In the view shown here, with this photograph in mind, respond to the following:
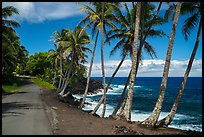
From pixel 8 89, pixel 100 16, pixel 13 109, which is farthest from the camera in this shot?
pixel 8 89

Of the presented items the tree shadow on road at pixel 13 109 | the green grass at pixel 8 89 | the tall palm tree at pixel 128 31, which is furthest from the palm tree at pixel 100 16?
the green grass at pixel 8 89

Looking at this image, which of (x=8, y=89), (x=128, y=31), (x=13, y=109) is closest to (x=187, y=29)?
(x=128, y=31)

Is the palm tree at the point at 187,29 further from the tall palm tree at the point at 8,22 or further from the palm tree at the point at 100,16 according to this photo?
the tall palm tree at the point at 8,22

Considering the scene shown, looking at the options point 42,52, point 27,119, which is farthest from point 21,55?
point 27,119

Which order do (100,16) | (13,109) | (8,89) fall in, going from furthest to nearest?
(8,89), (100,16), (13,109)

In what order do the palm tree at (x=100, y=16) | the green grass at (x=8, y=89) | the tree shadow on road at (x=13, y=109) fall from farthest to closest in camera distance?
the green grass at (x=8, y=89) < the palm tree at (x=100, y=16) < the tree shadow on road at (x=13, y=109)

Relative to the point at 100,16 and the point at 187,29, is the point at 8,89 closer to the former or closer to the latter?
the point at 100,16

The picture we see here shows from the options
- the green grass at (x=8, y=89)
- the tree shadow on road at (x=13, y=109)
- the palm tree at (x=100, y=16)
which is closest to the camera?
the tree shadow on road at (x=13, y=109)

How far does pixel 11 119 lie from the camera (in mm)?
12594

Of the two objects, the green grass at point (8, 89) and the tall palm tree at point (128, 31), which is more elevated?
the tall palm tree at point (128, 31)

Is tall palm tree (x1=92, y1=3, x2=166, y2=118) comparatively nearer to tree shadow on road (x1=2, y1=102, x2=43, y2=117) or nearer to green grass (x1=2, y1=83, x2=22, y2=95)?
tree shadow on road (x1=2, y1=102, x2=43, y2=117)

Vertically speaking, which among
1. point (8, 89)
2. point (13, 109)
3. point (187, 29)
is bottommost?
point (13, 109)

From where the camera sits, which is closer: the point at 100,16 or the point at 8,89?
the point at 100,16

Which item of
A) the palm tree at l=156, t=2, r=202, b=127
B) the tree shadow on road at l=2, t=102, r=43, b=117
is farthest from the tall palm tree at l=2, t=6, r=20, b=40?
the palm tree at l=156, t=2, r=202, b=127
